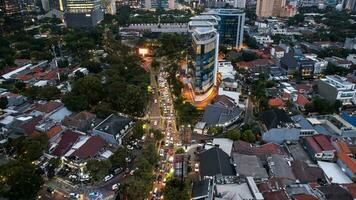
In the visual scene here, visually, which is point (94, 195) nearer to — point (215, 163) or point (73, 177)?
point (73, 177)

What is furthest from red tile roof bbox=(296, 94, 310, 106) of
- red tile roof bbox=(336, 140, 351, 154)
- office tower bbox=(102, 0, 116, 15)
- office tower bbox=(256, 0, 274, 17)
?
office tower bbox=(102, 0, 116, 15)

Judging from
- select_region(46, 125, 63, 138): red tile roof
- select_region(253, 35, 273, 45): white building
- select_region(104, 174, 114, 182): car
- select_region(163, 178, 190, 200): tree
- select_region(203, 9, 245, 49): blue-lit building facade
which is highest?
select_region(203, 9, 245, 49): blue-lit building facade

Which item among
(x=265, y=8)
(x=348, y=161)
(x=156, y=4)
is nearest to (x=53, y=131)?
(x=348, y=161)

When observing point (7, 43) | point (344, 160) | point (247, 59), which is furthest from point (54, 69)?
point (344, 160)

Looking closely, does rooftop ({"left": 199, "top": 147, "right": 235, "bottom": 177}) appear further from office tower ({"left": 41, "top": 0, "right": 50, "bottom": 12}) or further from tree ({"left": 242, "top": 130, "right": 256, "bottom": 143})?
office tower ({"left": 41, "top": 0, "right": 50, "bottom": 12})

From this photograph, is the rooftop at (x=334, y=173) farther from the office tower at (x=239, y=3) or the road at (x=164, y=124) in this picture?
the office tower at (x=239, y=3)

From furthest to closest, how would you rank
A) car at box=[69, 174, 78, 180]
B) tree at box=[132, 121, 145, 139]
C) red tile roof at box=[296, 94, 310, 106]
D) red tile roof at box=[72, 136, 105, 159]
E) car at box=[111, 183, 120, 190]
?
red tile roof at box=[296, 94, 310, 106] → tree at box=[132, 121, 145, 139] → red tile roof at box=[72, 136, 105, 159] → car at box=[69, 174, 78, 180] → car at box=[111, 183, 120, 190]

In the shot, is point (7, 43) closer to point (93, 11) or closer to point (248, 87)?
point (93, 11)
